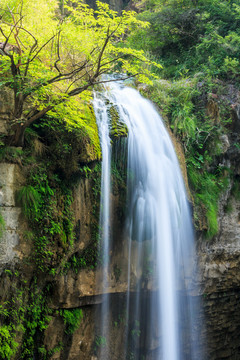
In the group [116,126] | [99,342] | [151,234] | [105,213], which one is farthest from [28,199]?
[99,342]

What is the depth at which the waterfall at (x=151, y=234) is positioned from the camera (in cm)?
678

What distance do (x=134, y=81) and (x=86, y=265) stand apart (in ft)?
21.3

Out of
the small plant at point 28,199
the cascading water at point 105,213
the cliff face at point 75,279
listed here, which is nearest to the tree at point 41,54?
the cliff face at point 75,279

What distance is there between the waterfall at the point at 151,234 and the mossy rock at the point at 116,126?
0.41 ft

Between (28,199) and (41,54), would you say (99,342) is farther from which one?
(41,54)

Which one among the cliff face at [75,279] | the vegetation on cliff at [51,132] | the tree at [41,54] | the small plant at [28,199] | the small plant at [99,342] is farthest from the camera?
the small plant at [99,342]

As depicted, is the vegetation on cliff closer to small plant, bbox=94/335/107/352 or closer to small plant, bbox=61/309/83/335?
small plant, bbox=61/309/83/335

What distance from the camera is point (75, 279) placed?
567 centimetres

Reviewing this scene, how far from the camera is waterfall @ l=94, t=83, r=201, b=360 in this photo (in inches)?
267

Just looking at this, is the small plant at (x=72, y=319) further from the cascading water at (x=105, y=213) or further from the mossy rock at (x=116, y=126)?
the mossy rock at (x=116, y=126)

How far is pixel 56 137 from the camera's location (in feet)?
18.3

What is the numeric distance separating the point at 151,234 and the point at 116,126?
8.52 feet

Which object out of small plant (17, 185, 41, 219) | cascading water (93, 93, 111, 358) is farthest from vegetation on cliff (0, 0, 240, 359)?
cascading water (93, 93, 111, 358)

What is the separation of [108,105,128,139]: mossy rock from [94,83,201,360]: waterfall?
125 mm
